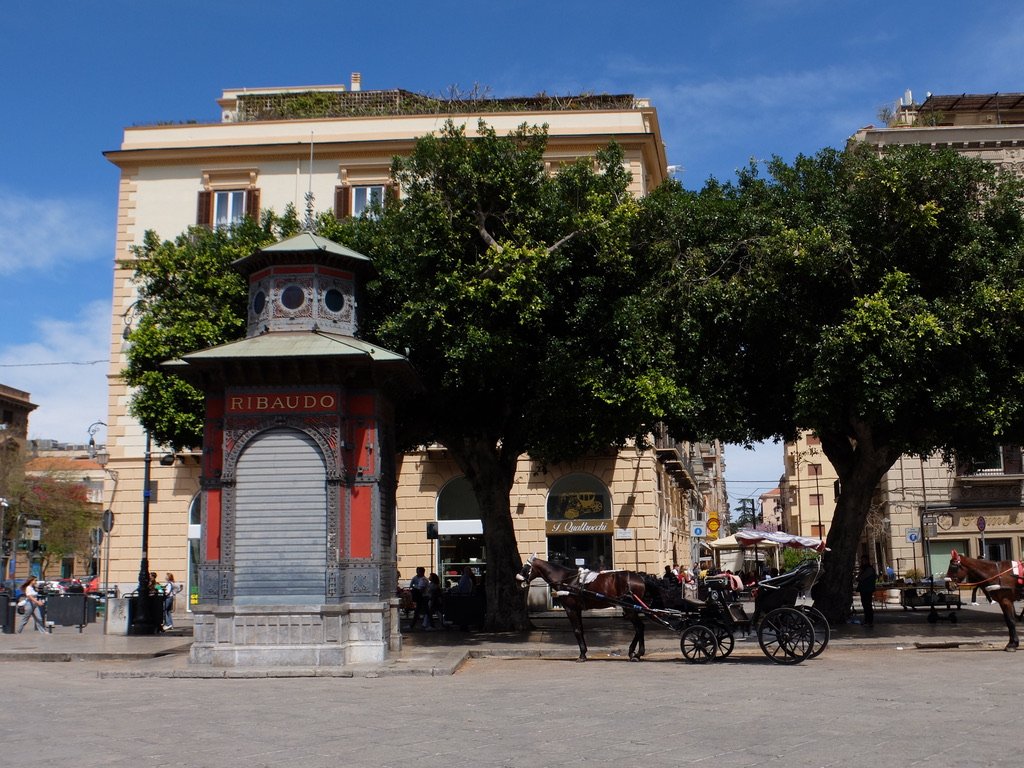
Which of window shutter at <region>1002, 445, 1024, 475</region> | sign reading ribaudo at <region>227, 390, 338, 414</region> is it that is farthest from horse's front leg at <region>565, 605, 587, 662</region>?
window shutter at <region>1002, 445, 1024, 475</region>

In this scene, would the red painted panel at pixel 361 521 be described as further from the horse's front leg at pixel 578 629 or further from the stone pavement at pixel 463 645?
the horse's front leg at pixel 578 629

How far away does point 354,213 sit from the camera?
115 feet

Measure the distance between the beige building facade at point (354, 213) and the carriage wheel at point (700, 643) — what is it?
679 inches

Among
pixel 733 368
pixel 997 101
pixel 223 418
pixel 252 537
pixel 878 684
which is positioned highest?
pixel 997 101

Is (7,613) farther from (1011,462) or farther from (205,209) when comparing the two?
(1011,462)

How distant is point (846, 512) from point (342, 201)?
20.6 m

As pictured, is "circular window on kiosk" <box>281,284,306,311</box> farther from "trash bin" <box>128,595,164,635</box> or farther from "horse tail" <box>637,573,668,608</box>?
"trash bin" <box>128,595,164,635</box>

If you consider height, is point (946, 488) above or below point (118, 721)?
above

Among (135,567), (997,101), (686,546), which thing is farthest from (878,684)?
(686,546)

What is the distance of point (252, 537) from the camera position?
16.3 meters

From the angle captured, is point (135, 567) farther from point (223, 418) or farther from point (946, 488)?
point (946, 488)

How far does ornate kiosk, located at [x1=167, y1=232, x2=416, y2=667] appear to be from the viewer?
1606 cm

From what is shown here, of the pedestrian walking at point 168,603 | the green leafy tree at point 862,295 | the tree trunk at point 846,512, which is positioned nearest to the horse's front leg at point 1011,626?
the green leafy tree at point 862,295

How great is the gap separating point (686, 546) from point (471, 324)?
41558 mm
